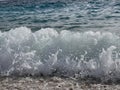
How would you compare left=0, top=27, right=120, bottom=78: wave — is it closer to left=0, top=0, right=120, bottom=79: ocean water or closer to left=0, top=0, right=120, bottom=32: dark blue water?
left=0, top=0, right=120, bottom=79: ocean water

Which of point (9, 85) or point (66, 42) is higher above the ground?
point (66, 42)

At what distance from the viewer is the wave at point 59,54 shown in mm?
9820

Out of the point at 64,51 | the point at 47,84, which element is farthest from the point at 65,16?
the point at 47,84

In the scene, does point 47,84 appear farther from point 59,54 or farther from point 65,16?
point 65,16

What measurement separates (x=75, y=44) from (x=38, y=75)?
2.41m

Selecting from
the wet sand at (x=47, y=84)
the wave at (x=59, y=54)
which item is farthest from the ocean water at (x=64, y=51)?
the wet sand at (x=47, y=84)

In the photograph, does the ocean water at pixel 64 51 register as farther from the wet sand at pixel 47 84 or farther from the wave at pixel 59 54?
the wet sand at pixel 47 84

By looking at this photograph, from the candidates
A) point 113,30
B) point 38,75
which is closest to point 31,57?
point 38,75

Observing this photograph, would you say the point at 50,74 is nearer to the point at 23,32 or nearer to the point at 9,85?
the point at 9,85

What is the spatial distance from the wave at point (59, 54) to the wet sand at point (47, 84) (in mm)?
543

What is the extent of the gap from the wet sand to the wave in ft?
1.78

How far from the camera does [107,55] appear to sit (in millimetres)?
9992

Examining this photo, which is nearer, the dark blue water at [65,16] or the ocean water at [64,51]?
the ocean water at [64,51]

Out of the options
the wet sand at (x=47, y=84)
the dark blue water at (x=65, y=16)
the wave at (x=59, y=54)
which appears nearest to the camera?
the wet sand at (x=47, y=84)
